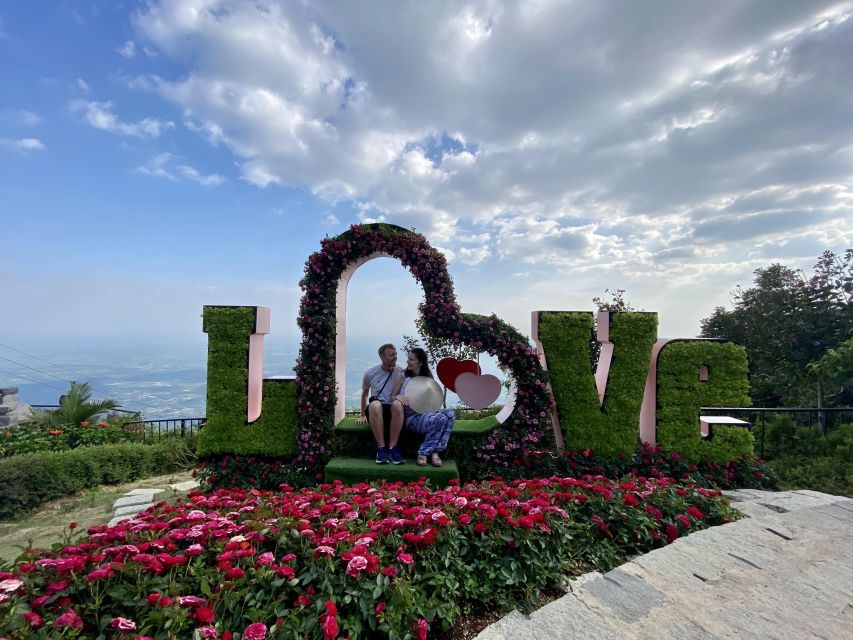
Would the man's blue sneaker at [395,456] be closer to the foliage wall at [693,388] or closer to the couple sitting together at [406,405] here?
the couple sitting together at [406,405]

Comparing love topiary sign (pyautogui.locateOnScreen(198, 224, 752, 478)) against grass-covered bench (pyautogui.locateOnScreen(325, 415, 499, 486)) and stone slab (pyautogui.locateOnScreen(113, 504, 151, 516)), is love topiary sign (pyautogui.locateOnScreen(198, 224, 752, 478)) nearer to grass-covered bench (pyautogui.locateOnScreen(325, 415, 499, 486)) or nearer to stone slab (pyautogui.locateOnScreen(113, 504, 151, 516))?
grass-covered bench (pyautogui.locateOnScreen(325, 415, 499, 486))

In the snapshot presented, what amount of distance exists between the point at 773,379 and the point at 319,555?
15470mm

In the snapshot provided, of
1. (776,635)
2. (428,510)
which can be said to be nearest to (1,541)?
(428,510)

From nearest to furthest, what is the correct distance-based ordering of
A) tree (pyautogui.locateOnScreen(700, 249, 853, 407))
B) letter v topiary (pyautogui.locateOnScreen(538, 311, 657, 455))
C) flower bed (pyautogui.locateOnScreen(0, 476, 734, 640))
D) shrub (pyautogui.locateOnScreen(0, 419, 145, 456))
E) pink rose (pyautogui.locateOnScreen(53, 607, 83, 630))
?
pink rose (pyautogui.locateOnScreen(53, 607, 83, 630)) → flower bed (pyautogui.locateOnScreen(0, 476, 734, 640)) → letter v topiary (pyautogui.locateOnScreen(538, 311, 657, 455)) → shrub (pyautogui.locateOnScreen(0, 419, 145, 456)) → tree (pyautogui.locateOnScreen(700, 249, 853, 407))

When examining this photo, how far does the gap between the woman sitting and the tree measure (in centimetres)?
1175

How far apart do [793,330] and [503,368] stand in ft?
38.7

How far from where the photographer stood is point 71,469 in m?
5.68

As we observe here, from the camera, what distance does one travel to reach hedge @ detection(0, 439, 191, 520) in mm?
5062

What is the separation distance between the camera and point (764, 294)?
13727 mm

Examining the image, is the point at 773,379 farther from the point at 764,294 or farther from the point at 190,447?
the point at 190,447

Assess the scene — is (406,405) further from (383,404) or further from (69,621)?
(69,621)

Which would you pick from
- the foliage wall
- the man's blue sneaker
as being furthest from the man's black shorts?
the foliage wall

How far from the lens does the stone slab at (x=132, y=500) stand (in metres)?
4.88

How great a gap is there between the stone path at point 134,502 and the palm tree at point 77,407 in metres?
3.94
